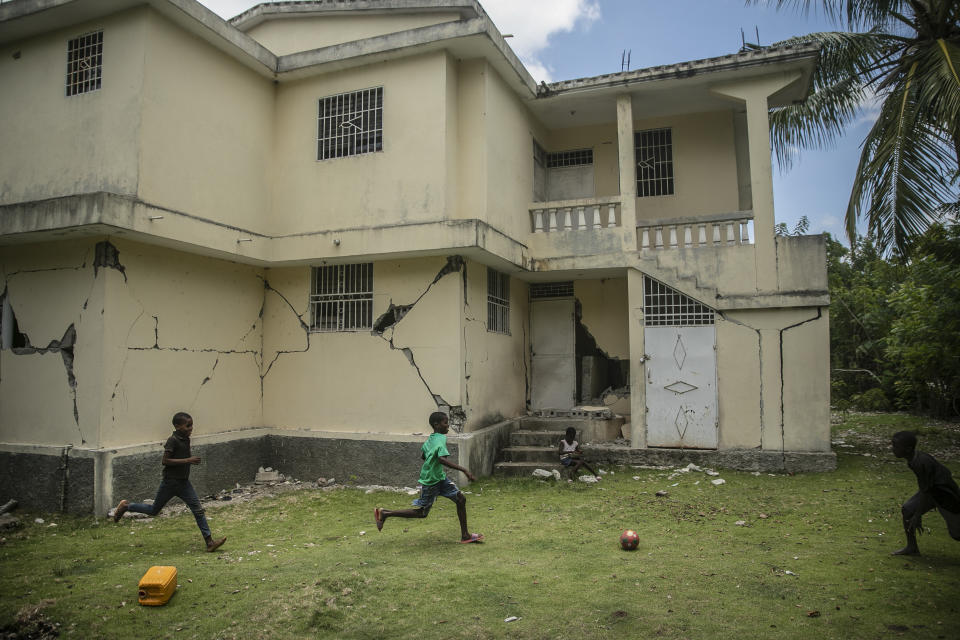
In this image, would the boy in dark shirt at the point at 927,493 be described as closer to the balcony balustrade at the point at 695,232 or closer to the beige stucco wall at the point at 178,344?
the balcony balustrade at the point at 695,232

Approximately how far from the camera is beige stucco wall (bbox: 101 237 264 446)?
7.34m

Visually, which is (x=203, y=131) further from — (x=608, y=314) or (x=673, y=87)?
(x=608, y=314)

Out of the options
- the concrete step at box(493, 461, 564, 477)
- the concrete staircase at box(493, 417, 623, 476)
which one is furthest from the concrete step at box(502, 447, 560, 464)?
the concrete step at box(493, 461, 564, 477)

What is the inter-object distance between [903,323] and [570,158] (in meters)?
6.93

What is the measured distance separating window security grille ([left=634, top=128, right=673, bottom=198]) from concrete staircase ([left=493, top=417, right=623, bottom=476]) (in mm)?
4080

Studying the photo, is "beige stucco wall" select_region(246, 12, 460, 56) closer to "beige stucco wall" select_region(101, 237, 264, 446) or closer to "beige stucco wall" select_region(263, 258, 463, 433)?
"beige stucco wall" select_region(263, 258, 463, 433)

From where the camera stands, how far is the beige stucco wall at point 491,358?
8867 mm

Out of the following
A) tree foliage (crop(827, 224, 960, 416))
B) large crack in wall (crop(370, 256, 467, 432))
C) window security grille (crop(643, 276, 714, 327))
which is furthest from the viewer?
tree foliage (crop(827, 224, 960, 416))

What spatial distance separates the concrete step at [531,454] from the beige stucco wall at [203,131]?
16.5 feet

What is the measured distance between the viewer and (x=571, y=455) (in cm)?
871

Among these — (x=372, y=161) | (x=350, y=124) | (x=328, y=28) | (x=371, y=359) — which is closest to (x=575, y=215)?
(x=372, y=161)

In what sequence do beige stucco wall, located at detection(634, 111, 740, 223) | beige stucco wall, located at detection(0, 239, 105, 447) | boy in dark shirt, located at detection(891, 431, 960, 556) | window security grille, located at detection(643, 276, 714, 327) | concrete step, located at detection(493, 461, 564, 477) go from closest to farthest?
boy in dark shirt, located at detection(891, 431, 960, 556)
beige stucco wall, located at detection(0, 239, 105, 447)
concrete step, located at detection(493, 461, 564, 477)
window security grille, located at detection(643, 276, 714, 327)
beige stucco wall, located at detection(634, 111, 740, 223)

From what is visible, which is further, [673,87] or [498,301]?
[498,301]

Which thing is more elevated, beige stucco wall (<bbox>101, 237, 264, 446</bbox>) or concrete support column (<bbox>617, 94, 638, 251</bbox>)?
concrete support column (<bbox>617, 94, 638, 251</bbox>)
